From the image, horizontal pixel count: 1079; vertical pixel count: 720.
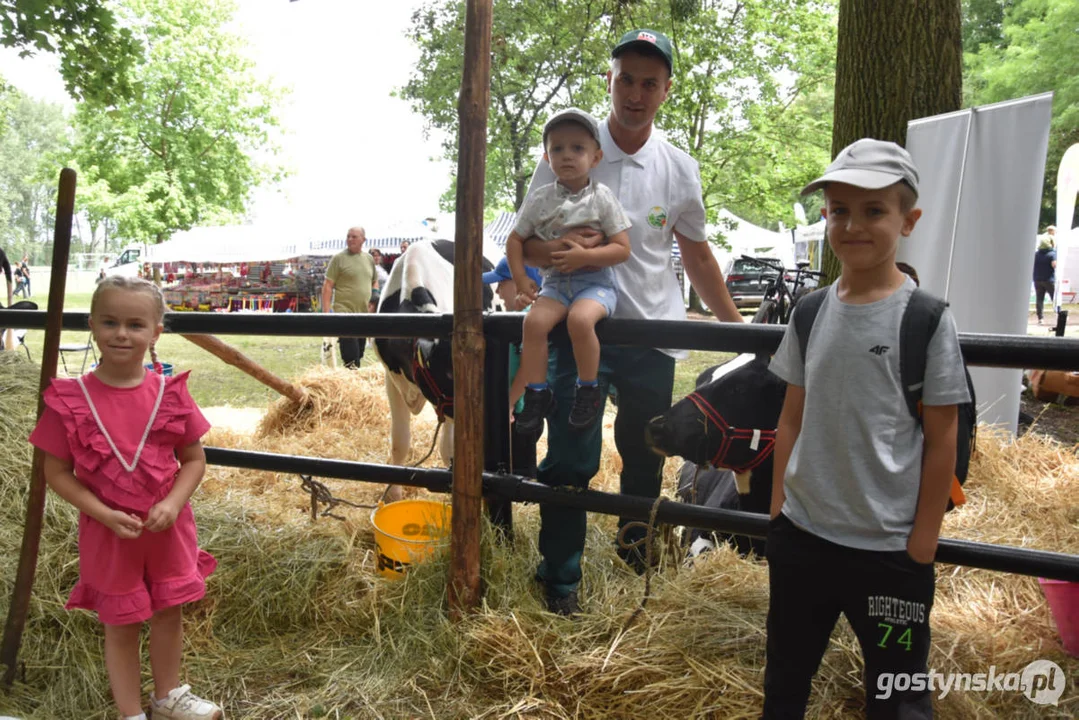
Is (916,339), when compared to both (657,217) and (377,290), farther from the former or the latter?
(377,290)

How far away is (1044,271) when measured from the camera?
15578 mm

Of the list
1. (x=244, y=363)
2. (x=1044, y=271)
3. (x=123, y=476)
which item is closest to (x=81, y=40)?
(x=244, y=363)

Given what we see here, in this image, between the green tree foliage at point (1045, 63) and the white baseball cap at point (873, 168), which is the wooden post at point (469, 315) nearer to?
the white baseball cap at point (873, 168)

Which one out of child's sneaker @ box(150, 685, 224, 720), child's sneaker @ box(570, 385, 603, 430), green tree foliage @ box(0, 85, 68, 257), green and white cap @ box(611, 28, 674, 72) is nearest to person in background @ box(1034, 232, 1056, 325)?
green and white cap @ box(611, 28, 674, 72)

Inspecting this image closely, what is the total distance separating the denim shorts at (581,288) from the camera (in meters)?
2.34

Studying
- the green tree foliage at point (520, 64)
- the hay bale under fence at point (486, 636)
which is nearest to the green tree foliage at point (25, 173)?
the green tree foliage at point (520, 64)

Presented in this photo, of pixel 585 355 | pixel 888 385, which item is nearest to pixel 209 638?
pixel 585 355

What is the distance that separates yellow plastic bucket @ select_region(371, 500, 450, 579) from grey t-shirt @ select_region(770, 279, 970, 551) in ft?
4.73

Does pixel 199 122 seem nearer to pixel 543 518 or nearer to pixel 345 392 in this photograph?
pixel 345 392

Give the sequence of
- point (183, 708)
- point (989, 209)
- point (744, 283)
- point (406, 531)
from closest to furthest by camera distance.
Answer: point (183, 708)
point (406, 531)
point (989, 209)
point (744, 283)

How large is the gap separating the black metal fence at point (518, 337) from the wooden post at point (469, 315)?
12 centimetres

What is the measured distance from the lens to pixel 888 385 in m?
1.53

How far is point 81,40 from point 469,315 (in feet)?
10.2

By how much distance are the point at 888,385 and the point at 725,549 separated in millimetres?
1239
